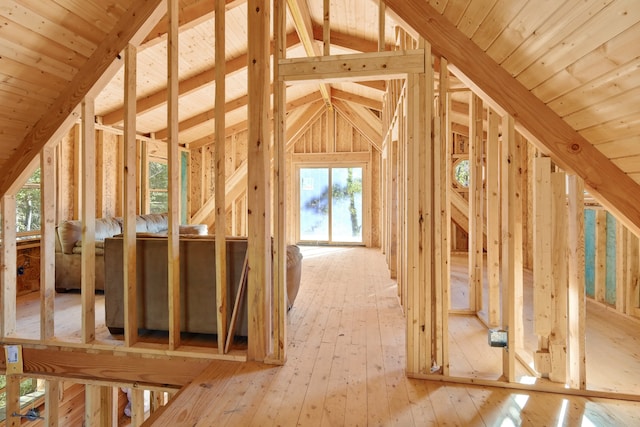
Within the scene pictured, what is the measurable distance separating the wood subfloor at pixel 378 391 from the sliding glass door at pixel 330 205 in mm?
5290

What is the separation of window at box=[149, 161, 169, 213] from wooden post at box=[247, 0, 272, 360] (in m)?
5.61

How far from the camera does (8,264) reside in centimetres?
278

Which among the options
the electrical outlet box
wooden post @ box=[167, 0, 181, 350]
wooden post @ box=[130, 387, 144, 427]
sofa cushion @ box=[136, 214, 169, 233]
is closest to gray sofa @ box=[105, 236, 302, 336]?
wooden post @ box=[167, 0, 181, 350]

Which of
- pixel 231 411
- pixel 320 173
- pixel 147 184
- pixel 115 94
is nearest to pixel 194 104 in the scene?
pixel 115 94

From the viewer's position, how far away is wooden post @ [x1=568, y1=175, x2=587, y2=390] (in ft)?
6.27

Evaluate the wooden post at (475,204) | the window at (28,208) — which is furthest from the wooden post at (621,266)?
the window at (28,208)

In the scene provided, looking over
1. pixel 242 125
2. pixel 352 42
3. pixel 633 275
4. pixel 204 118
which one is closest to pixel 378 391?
pixel 633 275

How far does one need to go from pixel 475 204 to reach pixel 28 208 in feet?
20.5

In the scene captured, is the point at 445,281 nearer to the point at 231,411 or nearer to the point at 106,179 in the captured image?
the point at 231,411

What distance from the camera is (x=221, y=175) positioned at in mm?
2473

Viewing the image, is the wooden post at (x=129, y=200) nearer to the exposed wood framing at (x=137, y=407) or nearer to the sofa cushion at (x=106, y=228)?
the exposed wood framing at (x=137, y=407)

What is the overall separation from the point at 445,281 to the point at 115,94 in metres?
5.78

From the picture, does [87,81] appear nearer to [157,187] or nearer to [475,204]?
[475,204]

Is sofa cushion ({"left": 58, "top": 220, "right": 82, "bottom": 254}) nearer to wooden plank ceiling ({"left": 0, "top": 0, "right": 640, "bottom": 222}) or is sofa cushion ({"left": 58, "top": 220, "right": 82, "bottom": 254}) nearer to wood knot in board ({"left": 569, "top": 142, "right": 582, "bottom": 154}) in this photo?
wooden plank ceiling ({"left": 0, "top": 0, "right": 640, "bottom": 222})
